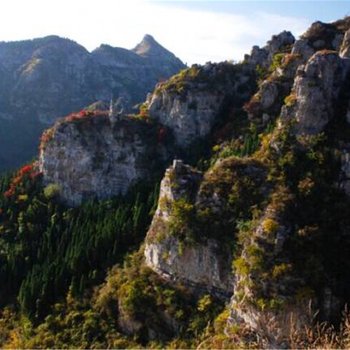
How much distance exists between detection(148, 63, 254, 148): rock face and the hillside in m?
0.20

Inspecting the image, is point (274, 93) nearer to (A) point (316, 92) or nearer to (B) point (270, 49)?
(A) point (316, 92)

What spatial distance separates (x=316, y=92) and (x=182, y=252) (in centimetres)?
2183

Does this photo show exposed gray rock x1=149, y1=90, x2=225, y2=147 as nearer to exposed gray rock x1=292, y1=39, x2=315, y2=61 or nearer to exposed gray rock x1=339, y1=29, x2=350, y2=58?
exposed gray rock x1=292, y1=39, x2=315, y2=61

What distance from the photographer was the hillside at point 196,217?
37.9m

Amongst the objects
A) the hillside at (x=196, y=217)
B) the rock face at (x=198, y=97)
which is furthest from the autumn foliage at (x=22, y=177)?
the rock face at (x=198, y=97)

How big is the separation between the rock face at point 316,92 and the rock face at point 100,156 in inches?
924

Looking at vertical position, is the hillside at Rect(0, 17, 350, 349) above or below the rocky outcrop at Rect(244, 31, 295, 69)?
below

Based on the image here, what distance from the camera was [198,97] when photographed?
7062cm

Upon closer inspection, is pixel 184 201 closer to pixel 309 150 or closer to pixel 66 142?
pixel 309 150

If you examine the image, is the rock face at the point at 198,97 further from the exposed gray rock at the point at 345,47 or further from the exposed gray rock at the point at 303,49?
the exposed gray rock at the point at 345,47

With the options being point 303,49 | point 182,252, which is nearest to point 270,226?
point 182,252

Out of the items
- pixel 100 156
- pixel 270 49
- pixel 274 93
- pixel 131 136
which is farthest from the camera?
pixel 270 49

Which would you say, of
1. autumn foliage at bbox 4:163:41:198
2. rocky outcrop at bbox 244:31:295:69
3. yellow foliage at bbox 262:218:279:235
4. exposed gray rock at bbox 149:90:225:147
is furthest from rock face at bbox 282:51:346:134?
autumn foliage at bbox 4:163:41:198

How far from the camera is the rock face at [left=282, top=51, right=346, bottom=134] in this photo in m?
50.6
